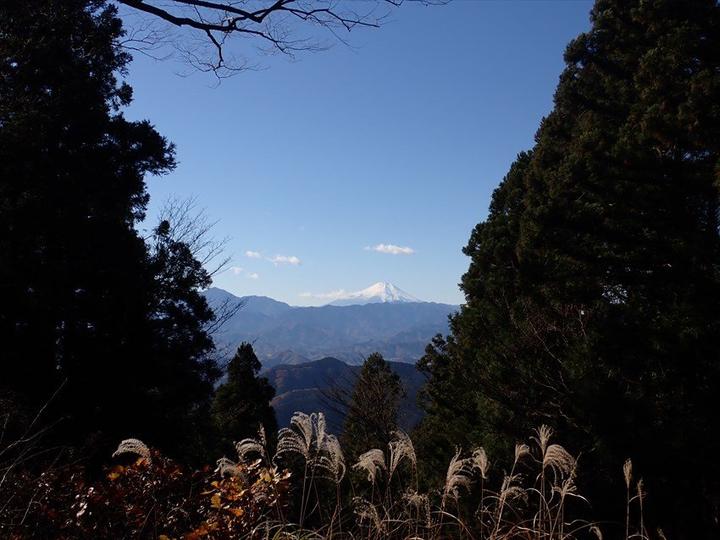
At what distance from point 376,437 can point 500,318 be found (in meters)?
7.29

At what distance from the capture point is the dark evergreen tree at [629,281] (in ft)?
26.6

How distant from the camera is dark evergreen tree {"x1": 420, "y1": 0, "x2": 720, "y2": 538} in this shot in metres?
8.12

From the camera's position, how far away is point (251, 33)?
4.15 m

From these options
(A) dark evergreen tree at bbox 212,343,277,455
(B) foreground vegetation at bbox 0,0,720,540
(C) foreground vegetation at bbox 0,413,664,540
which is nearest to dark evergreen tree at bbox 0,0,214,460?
(B) foreground vegetation at bbox 0,0,720,540

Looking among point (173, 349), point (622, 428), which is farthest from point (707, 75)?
point (173, 349)

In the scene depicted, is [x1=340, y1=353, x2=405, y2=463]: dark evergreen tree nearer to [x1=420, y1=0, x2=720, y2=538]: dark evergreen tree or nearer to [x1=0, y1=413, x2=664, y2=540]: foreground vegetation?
[x1=420, y1=0, x2=720, y2=538]: dark evergreen tree

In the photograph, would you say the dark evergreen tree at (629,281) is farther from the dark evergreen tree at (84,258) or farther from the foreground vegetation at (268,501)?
the dark evergreen tree at (84,258)

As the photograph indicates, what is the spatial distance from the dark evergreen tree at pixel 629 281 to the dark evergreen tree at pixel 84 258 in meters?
7.04

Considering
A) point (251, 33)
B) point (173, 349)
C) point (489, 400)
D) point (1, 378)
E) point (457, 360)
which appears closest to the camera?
point (251, 33)

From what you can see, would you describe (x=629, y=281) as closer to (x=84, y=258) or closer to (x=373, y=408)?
(x=84, y=258)

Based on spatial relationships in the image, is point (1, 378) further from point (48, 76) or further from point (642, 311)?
point (642, 311)

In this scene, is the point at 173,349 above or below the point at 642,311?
below

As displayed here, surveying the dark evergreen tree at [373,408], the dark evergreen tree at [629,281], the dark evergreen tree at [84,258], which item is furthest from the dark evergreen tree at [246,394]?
the dark evergreen tree at [629,281]

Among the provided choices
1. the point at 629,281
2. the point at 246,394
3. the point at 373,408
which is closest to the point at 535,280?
the point at 629,281
